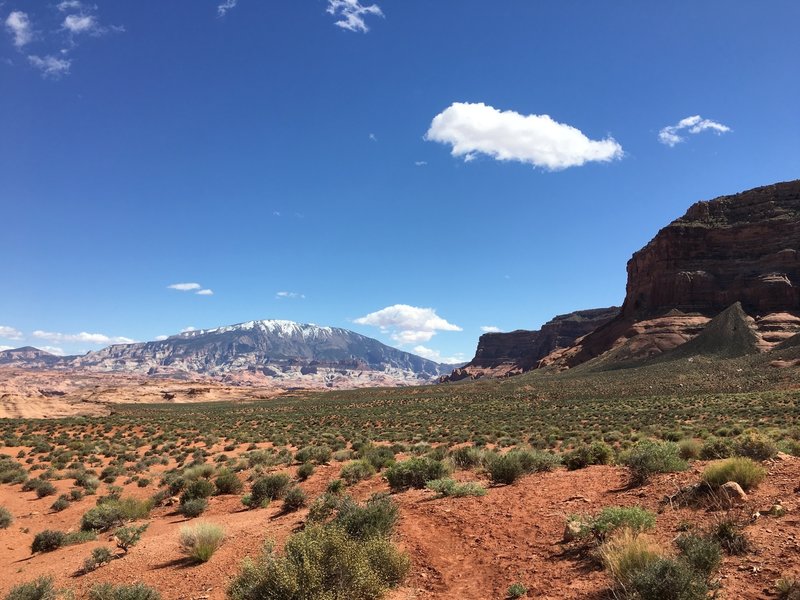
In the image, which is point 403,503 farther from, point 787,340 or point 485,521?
point 787,340

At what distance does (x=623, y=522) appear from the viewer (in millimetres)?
6777

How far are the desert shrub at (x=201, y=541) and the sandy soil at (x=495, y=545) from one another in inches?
7.6

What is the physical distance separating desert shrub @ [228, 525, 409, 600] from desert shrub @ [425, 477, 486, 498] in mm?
4401

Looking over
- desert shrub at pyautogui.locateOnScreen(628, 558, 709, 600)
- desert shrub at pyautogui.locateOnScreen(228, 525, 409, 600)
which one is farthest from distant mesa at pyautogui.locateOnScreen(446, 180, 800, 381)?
desert shrub at pyautogui.locateOnScreen(228, 525, 409, 600)

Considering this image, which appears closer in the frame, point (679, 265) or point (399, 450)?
point (399, 450)

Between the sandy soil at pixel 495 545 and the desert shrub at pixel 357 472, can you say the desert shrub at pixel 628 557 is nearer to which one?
the sandy soil at pixel 495 545

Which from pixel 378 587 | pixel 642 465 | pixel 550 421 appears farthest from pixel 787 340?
pixel 378 587

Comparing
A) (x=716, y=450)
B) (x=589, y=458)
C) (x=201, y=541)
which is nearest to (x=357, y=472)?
(x=201, y=541)

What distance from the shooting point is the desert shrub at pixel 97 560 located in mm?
9328

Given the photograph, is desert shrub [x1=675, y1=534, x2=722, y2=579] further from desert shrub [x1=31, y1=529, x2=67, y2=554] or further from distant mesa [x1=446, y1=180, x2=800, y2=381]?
distant mesa [x1=446, y1=180, x2=800, y2=381]

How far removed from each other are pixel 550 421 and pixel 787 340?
194ft

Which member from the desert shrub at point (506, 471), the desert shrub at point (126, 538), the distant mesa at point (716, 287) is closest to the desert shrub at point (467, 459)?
the desert shrub at point (506, 471)

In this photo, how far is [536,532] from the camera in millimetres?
7926

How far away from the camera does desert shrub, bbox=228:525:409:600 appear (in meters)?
5.38
